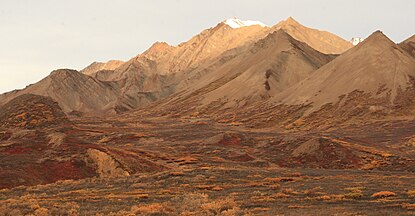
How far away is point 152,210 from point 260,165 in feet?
146

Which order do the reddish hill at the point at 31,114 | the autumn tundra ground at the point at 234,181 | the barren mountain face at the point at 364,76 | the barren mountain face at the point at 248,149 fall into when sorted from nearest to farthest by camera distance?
the autumn tundra ground at the point at 234,181 → the barren mountain face at the point at 248,149 → the reddish hill at the point at 31,114 → the barren mountain face at the point at 364,76

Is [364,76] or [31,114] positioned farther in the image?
[364,76]

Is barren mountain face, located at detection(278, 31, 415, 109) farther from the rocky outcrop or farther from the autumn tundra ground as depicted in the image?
the rocky outcrop

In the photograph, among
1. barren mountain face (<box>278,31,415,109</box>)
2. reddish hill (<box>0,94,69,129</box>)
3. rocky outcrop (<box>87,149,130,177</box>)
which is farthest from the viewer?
barren mountain face (<box>278,31,415,109</box>)

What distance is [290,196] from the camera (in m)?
34.8

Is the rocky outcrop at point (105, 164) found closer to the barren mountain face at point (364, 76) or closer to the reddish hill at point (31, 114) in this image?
the reddish hill at point (31, 114)

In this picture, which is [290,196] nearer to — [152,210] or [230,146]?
[152,210]

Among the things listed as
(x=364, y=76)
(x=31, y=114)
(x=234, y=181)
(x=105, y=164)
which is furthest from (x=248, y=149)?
(x=364, y=76)

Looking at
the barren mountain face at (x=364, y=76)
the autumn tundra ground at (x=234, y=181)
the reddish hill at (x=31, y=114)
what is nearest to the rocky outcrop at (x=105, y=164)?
the autumn tundra ground at (x=234, y=181)

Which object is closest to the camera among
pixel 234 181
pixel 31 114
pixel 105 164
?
pixel 234 181

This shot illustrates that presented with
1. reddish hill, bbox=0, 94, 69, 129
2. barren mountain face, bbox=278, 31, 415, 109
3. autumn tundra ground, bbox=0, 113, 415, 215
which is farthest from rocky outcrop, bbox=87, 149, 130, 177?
barren mountain face, bbox=278, 31, 415, 109

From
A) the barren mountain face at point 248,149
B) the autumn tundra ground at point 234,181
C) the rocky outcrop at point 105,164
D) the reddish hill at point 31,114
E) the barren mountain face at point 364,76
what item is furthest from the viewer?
the barren mountain face at point 364,76

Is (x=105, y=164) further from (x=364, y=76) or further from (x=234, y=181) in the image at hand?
(x=364, y=76)

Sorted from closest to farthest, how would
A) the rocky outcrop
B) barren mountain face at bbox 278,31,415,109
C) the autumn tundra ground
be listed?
the autumn tundra ground < the rocky outcrop < barren mountain face at bbox 278,31,415,109
